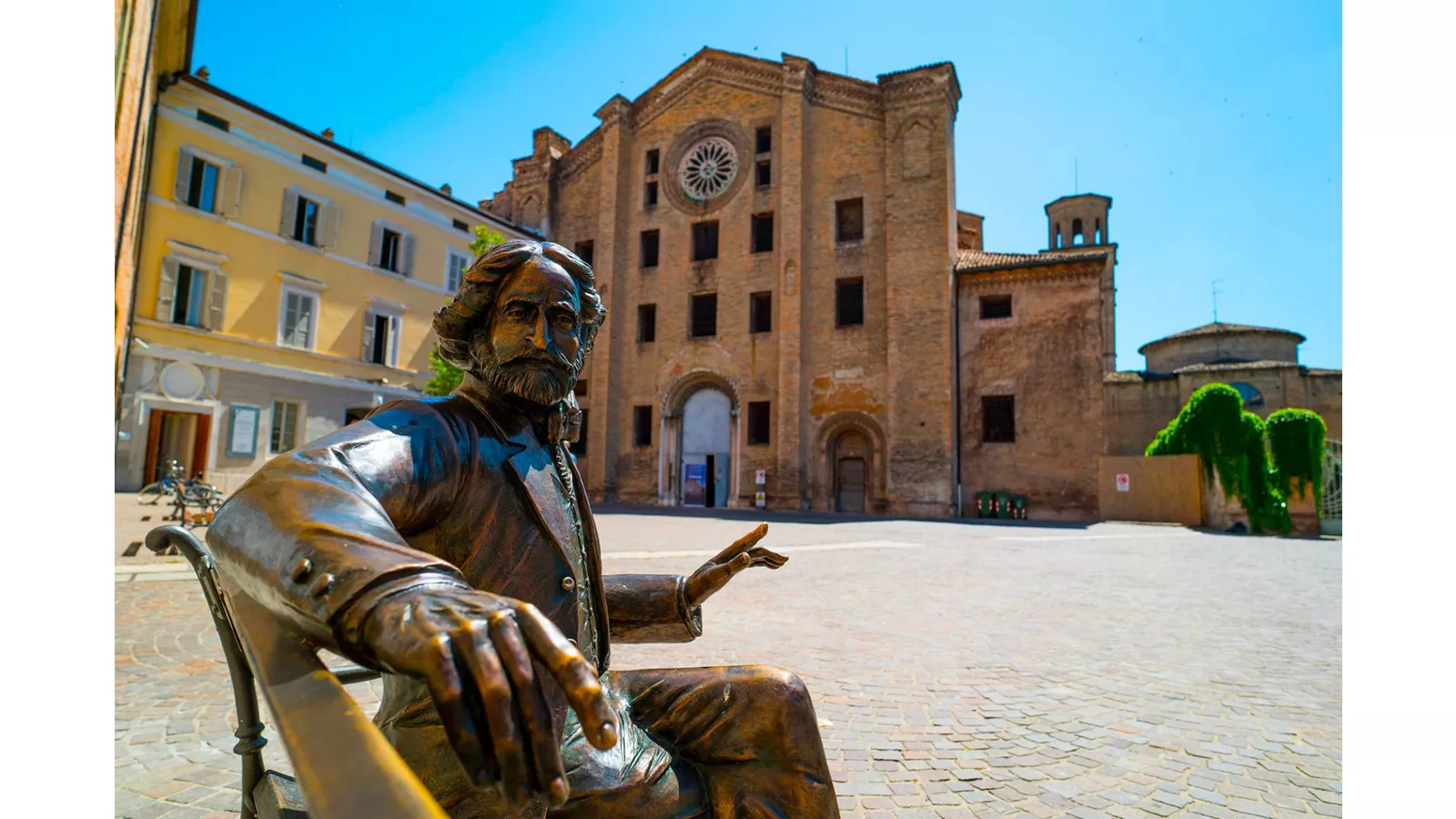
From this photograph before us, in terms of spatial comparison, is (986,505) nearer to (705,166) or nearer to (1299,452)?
(1299,452)

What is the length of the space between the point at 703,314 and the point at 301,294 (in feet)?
40.9

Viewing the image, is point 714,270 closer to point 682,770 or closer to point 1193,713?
point 1193,713

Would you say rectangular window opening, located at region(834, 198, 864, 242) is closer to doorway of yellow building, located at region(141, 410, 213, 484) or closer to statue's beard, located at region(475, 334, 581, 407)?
doorway of yellow building, located at region(141, 410, 213, 484)

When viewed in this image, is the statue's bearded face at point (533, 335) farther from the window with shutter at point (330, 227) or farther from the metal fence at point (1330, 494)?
the metal fence at point (1330, 494)

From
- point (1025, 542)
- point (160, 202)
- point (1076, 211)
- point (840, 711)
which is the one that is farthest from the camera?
point (1076, 211)

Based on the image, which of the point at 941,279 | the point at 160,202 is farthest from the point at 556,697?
the point at 941,279

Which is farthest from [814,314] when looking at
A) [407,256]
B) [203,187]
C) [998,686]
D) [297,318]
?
[998,686]

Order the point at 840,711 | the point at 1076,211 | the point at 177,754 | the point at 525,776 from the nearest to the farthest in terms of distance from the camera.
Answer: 1. the point at 525,776
2. the point at 177,754
3. the point at 840,711
4. the point at 1076,211

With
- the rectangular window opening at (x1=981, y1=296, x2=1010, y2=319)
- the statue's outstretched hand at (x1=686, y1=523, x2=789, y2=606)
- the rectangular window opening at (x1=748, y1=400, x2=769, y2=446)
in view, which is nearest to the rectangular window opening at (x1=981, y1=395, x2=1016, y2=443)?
the rectangular window opening at (x1=981, y1=296, x2=1010, y2=319)

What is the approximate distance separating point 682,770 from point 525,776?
2.70 feet

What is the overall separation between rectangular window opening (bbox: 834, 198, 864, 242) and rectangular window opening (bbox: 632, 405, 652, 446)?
350 inches
